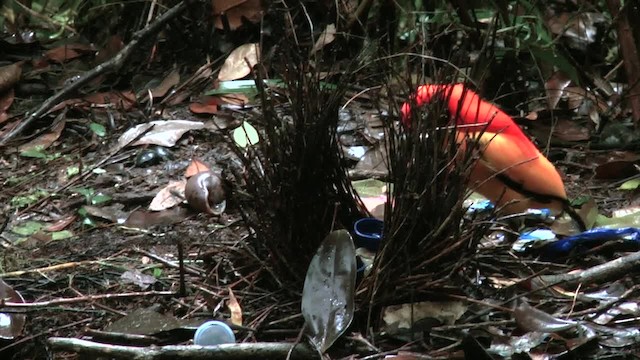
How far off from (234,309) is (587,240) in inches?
39.4

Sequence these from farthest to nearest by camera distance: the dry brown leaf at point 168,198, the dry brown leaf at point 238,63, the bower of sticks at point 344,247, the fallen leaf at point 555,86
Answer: the dry brown leaf at point 238,63 → the fallen leaf at point 555,86 → the dry brown leaf at point 168,198 → the bower of sticks at point 344,247

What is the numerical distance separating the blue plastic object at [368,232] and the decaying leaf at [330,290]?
0.24 metres

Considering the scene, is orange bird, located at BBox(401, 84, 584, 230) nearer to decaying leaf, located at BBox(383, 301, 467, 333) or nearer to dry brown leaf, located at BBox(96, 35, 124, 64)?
decaying leaf, located at BBox(383, 301, 467, 333)

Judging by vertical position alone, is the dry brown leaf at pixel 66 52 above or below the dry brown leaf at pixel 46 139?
above

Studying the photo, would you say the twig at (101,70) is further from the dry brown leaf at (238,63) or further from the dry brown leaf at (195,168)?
the dry brown leaf at (195,168)

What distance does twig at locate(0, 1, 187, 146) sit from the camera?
3.26 m

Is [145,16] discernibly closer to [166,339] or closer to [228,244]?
[228,244]

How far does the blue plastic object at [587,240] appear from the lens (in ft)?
7.07

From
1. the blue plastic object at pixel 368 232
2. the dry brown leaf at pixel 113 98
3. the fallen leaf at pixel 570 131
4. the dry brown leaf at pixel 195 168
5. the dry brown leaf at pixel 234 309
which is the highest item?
the blue plastic object at pixel 368 232

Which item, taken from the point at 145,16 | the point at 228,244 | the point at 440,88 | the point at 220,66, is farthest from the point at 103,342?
the point at 145,16

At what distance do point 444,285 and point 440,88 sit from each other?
1.53 ft

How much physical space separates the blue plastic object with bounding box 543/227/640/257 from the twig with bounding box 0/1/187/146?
2158 millimetres

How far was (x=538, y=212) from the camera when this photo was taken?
2.33m

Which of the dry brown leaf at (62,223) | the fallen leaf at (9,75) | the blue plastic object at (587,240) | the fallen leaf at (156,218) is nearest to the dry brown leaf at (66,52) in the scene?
the fallen leaf at (9,75)
